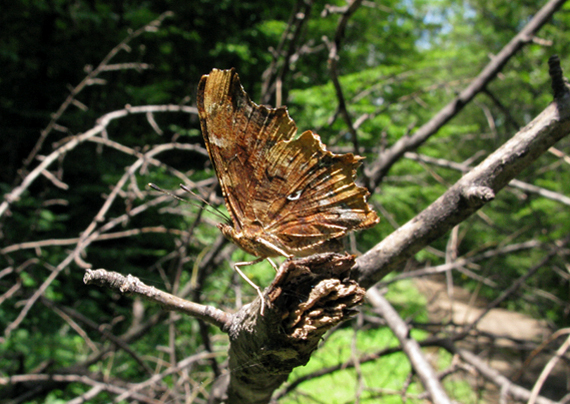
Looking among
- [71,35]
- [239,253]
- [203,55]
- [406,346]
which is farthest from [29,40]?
[406,346]

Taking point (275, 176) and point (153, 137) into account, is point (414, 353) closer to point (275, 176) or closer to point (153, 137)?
point (275, 176)

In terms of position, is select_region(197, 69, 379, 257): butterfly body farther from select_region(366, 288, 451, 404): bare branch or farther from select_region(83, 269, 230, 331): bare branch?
select_region(366, 288, 451, 404): bare branch

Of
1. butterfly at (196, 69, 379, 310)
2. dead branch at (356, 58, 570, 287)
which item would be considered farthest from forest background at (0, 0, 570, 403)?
Answer: dead branch at (356, 58, 570, 287)

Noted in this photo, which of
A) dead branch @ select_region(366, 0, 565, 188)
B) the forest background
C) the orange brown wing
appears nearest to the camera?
the orange brown wing

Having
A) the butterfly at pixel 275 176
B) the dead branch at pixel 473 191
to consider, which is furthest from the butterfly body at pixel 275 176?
the dead branch at pixel 473 191

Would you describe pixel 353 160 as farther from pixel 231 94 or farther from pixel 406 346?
pixel 406 346

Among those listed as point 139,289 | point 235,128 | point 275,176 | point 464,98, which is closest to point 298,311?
point 139,289

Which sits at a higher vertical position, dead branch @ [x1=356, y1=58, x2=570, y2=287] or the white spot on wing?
the white spot on wing

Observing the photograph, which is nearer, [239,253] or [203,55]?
[239,253]
